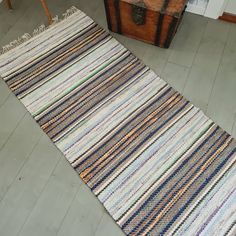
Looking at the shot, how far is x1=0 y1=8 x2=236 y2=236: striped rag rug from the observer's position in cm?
121

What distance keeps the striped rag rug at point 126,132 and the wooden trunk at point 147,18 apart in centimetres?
13

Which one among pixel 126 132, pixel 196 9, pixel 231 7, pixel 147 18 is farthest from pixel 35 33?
pixel 231 7

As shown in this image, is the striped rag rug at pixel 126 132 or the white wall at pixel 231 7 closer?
the striped rag rug at pixel 126 132

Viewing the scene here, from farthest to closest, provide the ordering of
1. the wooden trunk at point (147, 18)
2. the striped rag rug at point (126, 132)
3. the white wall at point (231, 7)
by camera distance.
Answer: the white wall at point (231, 7) < the wooden trunk at point (147, 18) < the striped rag rug at point (126, 132)

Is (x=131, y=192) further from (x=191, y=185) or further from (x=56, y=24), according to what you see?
(x=56, y=24)

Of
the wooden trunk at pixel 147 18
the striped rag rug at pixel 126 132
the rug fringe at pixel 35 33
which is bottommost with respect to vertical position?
the striped rag rug at pixel 126 132

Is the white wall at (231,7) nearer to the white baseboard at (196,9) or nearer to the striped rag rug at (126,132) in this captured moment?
the white baseboard at (196,9)

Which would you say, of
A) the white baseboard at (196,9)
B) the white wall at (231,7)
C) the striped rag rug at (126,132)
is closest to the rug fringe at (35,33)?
the striped rag rug at (126,132)

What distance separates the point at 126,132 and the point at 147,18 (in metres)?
0.66

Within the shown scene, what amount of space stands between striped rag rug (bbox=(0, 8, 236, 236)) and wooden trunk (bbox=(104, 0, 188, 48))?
0.13 metres

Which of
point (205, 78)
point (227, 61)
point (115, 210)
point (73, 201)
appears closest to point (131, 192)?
point (115, 210)

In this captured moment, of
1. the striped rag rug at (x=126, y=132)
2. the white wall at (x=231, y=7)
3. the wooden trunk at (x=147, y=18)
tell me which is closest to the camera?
the striped rag rug at (x=126, y=132)

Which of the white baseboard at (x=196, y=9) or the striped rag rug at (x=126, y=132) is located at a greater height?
the white baseboard at (x=196, y=9)

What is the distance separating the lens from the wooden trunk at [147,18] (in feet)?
4.66
